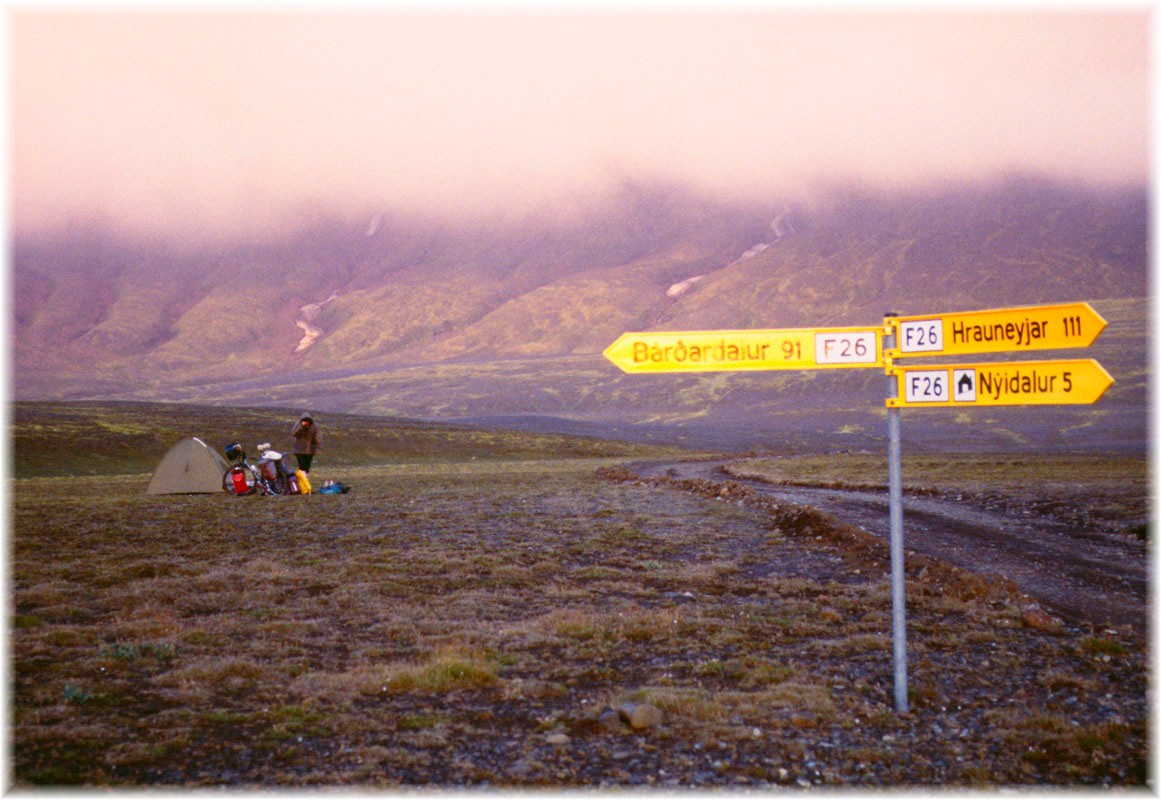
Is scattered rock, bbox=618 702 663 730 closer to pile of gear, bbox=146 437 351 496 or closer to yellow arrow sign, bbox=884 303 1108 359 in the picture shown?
yellow arrow sign, bbox=884 303 1108 359

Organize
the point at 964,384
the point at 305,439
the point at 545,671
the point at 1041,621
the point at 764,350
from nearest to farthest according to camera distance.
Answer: the point at 964,384 → the point at 764,350 → the point at 545,671 → the point at 1041,621 → the point at 305,439

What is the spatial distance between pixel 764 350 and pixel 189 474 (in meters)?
26.9

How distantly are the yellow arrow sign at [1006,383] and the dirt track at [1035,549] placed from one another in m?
5.12

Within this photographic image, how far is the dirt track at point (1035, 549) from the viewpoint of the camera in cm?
1155

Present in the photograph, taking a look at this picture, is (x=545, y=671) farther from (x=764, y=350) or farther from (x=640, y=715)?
(x=764, y=350)

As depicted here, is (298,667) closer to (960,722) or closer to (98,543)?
(960,722)

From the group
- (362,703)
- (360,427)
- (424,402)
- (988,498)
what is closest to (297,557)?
(362,703)

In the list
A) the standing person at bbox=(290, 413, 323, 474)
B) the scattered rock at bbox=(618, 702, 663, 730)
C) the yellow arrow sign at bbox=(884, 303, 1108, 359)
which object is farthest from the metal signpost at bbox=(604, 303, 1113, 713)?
the standing person at bbox=(290, 413, 323, 474)

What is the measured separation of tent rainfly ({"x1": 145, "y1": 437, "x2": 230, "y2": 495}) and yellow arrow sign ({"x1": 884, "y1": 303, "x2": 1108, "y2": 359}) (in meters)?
26.8

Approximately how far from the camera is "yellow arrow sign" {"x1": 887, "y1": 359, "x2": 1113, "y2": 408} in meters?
6.49

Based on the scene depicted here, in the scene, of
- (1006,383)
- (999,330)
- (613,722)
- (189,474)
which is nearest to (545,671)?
(613,722)

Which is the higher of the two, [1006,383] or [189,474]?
[1006,383]

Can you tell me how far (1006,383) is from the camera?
6.87 meters

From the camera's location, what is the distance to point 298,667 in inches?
343
